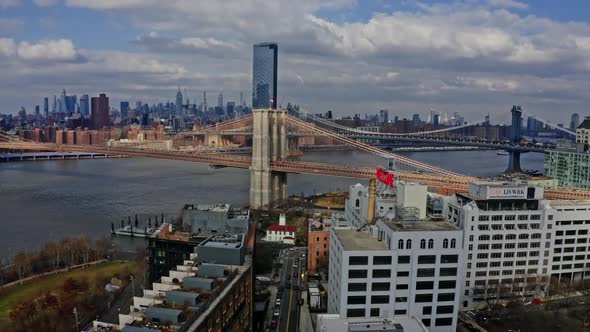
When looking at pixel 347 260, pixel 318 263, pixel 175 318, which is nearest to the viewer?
pixel 175 318

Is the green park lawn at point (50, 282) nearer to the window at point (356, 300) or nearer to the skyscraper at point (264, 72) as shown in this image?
the window at point (356, 300)

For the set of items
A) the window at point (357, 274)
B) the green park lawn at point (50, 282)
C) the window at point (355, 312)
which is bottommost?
the green park lawn at point (50, 282)

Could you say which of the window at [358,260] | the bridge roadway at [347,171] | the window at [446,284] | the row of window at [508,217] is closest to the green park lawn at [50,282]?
the window at [358,260]

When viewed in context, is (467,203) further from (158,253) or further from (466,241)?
(158,253)

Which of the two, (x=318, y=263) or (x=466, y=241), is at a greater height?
(x=466, y=241)

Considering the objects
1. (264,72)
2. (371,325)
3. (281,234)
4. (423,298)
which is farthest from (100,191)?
(264,72)

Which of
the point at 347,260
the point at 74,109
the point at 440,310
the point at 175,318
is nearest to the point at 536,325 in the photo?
the point at 440,310

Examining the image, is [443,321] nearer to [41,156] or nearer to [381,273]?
[381,273]
